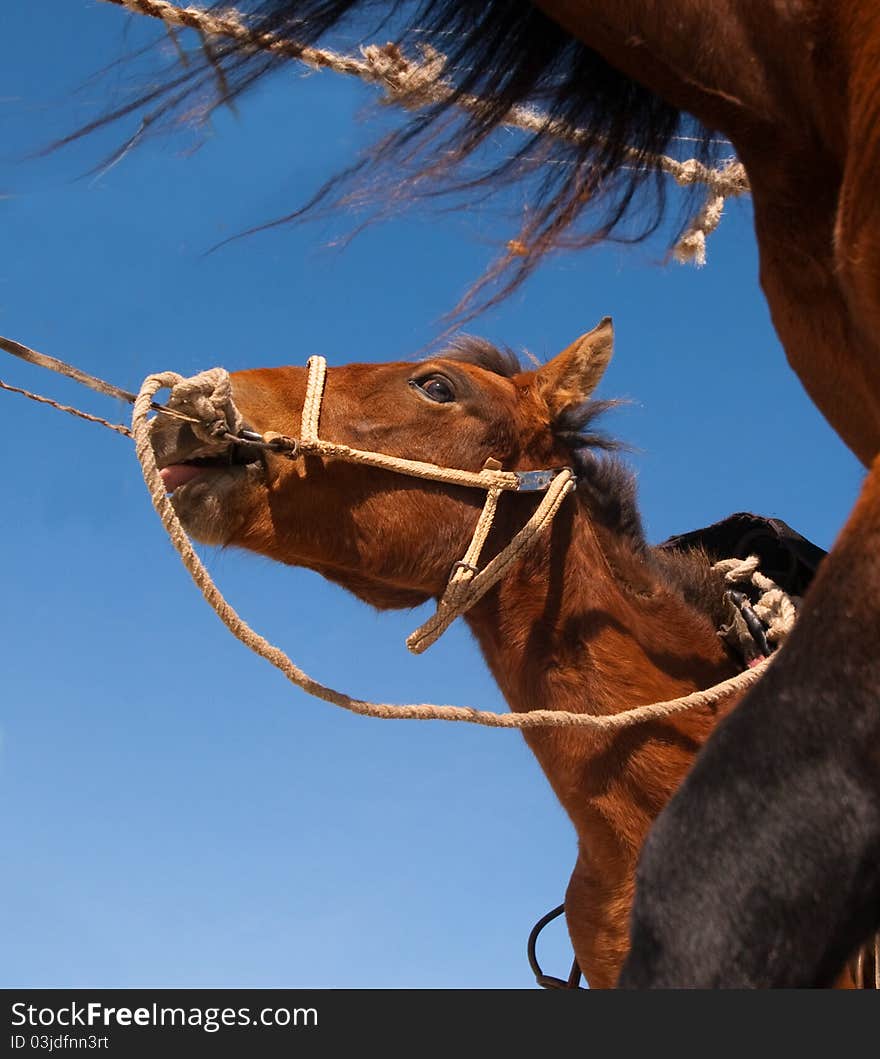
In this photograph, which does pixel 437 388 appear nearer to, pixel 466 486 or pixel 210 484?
pixel 466 486

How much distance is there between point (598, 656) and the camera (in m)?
3.31

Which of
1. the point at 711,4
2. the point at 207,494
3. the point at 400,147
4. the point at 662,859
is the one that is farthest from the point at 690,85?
the point at 207,494

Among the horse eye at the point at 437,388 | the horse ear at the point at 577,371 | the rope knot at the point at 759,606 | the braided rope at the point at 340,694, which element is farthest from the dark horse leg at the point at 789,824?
the horse ear at the point at 577,371

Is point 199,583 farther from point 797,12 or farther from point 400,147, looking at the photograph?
point 797,12

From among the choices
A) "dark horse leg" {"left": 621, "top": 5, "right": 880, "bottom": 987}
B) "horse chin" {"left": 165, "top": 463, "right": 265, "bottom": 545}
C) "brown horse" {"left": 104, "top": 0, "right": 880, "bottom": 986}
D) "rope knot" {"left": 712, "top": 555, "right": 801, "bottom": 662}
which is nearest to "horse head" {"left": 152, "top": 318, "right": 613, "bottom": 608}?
"horse chin" {"left": 165, "top": 463, "right": 265, "bottom": 545}

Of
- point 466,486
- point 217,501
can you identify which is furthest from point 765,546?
point 217,501

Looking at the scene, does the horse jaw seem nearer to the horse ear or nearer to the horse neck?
the horse neck

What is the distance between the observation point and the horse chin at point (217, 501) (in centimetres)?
312

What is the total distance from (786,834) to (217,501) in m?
2.34

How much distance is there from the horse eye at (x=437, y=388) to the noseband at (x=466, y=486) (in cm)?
26

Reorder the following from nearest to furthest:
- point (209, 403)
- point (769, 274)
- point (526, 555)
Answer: point (769, 274)
point (209, 403)
point (526, 555)

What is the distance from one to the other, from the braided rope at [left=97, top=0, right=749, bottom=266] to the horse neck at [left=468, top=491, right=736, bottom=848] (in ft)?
5.47

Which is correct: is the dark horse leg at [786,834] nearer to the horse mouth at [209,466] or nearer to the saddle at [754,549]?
the horse mouth at [209,466]

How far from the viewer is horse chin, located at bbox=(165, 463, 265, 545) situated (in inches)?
123
